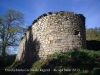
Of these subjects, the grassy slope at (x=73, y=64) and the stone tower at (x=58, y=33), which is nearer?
the grassy slope at (x=73, y=64)

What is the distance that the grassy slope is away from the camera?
6.89 meters

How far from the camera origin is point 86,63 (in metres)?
7.44

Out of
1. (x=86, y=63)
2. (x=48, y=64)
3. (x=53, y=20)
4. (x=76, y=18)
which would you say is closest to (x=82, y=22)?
(x=76, y=18)

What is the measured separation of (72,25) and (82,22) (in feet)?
4.30

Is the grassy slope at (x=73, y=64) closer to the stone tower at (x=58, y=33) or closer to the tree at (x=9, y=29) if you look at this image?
the stone tower at (x=58, y=33)

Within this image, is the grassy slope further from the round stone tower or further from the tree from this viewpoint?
the tree

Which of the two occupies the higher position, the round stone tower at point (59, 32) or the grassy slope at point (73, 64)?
the round stone tower at point (59, 32)

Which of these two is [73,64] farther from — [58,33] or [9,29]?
[9,29]

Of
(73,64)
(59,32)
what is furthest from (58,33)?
(73,64)

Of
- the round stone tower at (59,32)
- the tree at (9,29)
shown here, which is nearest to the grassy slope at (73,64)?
the round stone tower at (59,32)

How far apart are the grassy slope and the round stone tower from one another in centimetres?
85

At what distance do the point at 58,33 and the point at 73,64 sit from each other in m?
2.93

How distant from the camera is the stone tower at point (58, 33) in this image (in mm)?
9320

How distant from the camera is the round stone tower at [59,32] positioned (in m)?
9.30
